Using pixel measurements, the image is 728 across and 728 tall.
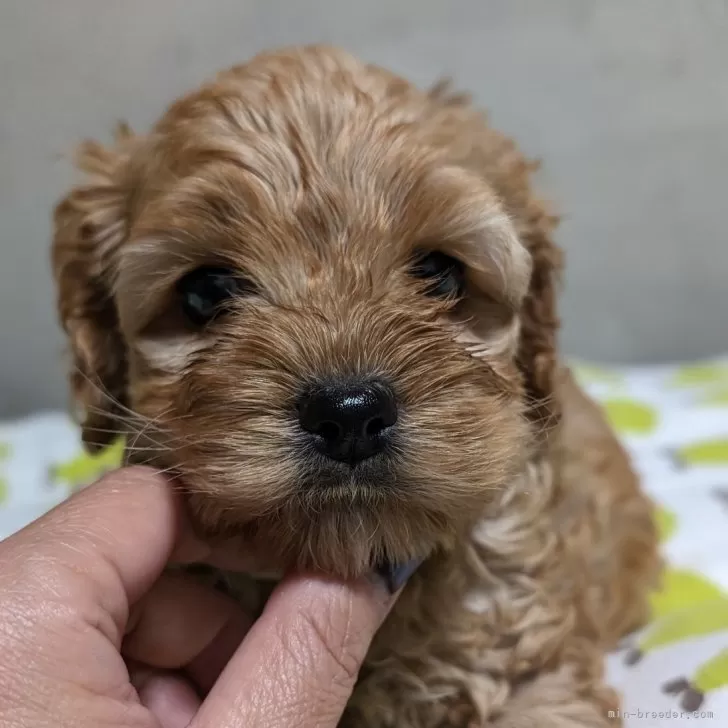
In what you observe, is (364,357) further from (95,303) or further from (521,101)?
(521,101)

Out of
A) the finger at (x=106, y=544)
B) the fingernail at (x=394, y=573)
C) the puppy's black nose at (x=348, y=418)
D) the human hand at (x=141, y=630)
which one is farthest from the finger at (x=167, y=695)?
the puppy's black nose at (x=348, y=418)

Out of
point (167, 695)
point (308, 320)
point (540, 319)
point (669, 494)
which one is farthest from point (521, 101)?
point (167, 695)

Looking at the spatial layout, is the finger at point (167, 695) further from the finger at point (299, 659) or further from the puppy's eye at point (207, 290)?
the puppy's eye at point (207, 290)

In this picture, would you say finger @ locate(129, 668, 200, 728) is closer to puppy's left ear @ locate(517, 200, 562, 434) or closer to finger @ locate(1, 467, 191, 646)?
finger @ locate(1, 467, 191, 646)

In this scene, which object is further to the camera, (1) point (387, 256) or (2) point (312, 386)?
(1) point (387, 256)

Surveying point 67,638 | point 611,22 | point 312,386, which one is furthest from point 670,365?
point 67,638

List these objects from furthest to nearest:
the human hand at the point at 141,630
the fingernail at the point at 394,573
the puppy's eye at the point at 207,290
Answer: the puppy's eye at the point at 207,290
the fingernail at the point at 394,573
the human hand at the point at 141,630

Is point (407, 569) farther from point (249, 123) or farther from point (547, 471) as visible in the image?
point (249, 123)

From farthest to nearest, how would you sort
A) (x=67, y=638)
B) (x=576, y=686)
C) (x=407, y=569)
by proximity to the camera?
(x=576, y=686) → (x=407, y=569) → (x=67, y=638)
